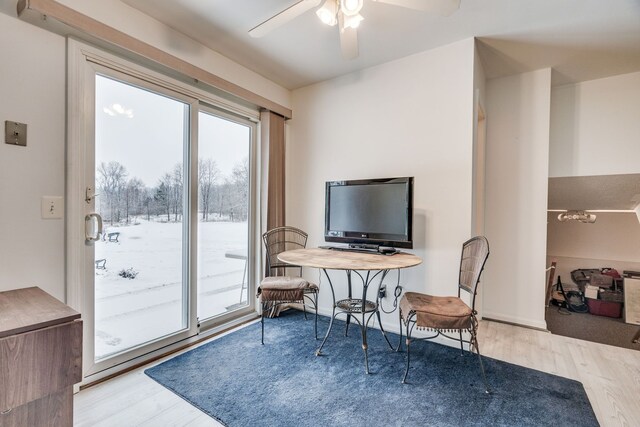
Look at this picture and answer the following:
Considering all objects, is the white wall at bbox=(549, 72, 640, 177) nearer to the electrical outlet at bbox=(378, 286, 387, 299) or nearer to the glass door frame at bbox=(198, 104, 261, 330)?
the electrical outlet at bbox=(378, 286, 387, 299)

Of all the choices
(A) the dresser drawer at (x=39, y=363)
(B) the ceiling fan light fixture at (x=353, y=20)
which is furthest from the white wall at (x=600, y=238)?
(A) the dresser drawer at (x=39, y=363)

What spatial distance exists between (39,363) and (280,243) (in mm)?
2108

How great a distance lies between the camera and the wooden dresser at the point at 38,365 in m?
1.03

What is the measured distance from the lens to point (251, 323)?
291 cm

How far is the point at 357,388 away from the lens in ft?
6.06

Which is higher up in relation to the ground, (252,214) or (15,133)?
(15,133)

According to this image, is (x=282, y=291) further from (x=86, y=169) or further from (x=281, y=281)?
(x=86, y=169)

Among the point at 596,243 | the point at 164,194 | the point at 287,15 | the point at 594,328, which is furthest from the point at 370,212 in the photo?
the point at 596,243

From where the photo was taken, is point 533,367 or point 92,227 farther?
point 533,367

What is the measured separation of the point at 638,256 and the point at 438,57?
12.5ft

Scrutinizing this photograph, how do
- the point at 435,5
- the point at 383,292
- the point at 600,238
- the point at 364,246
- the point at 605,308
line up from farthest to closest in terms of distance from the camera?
1. the point at 600,238
2. the point at 605,308
3. the point at 383,292
4. the point at 364,246
5. the point at 435,5

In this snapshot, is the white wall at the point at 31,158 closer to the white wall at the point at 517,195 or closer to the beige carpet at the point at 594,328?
the white wall at the point at 517,195

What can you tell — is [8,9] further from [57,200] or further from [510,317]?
[510,317]

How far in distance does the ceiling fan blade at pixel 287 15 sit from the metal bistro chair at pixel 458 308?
1831 millimetres
